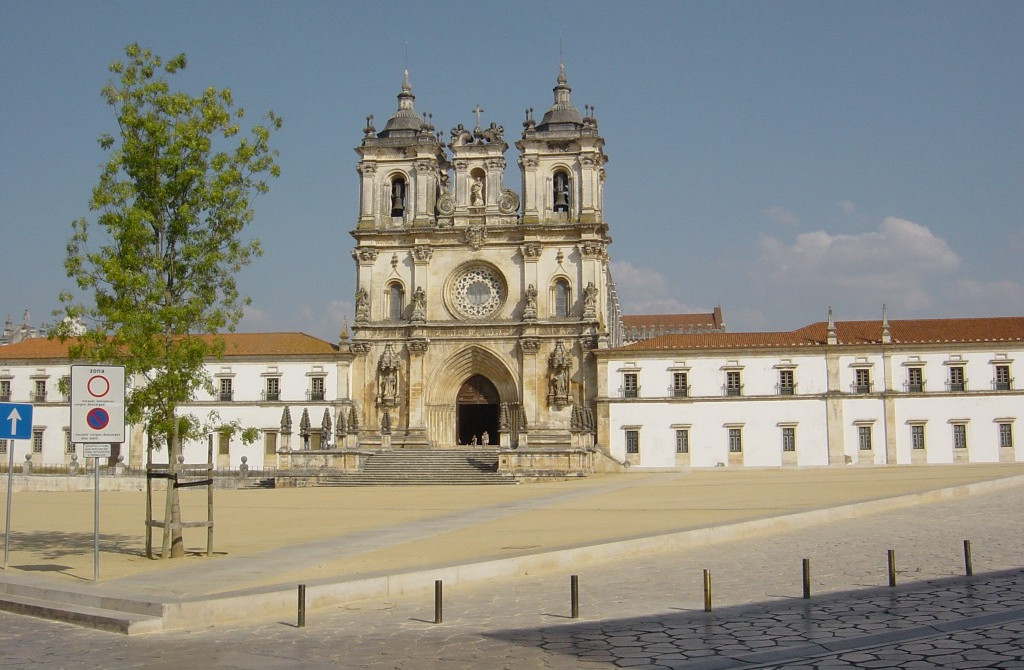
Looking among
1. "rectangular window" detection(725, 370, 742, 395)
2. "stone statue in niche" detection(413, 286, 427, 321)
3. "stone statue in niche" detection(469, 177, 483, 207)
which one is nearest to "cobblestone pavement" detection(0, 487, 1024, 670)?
"rectangular window" detection(725, 370, 742, 395)

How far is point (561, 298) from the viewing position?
54.8 metres

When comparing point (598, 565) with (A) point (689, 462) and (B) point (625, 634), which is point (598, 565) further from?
(A) point (689, 462)

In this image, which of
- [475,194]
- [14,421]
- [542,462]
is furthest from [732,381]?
[14,421]

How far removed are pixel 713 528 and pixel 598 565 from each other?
3.31m

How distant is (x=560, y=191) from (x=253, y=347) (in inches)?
726

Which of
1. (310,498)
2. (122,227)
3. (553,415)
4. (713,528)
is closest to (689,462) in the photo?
(553,415)

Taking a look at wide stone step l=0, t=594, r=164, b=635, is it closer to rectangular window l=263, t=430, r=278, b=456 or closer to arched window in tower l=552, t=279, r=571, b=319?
rectangular window l=263, t=430, r=278, b=456

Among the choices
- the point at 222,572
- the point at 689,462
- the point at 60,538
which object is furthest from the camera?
the point at 689,462

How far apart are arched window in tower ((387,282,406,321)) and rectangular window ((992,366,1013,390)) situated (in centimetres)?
2976

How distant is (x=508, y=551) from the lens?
17344 millimetres

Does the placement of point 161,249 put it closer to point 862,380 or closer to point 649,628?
Result: point 649,628

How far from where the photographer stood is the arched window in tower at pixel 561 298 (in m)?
54.7

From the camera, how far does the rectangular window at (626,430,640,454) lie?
5219 cm

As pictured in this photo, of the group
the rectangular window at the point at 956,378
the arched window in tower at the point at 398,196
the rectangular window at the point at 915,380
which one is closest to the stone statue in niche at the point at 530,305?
the arched window in tower at the point at 398,196
